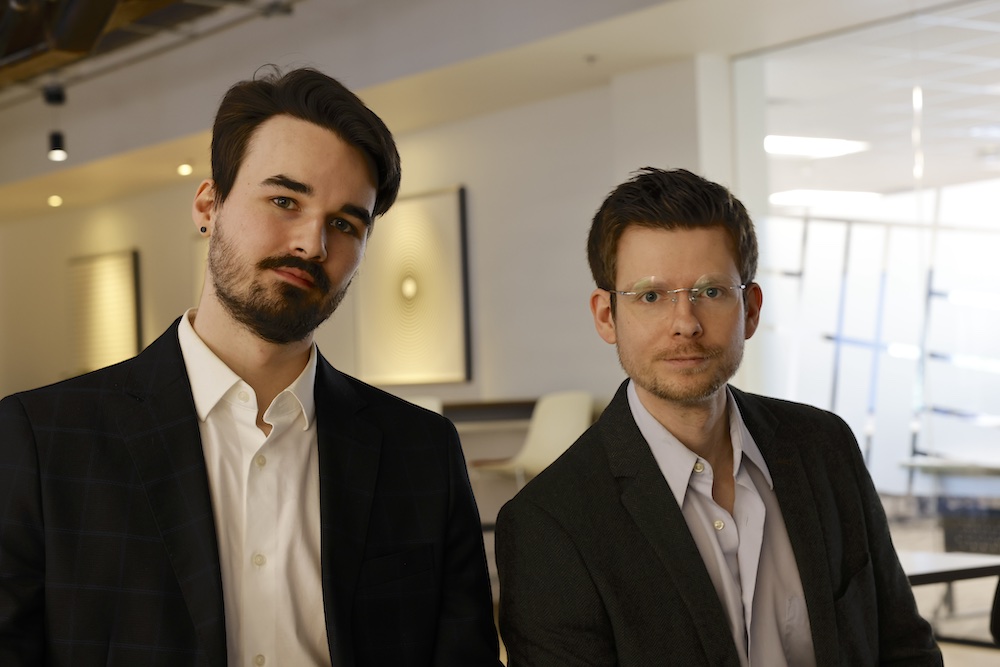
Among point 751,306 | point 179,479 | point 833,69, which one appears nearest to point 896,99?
point 833,69

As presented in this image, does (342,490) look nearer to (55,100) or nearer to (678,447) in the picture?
(678,447)

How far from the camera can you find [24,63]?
7.47 m

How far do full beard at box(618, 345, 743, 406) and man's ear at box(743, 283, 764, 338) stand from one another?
0.34 feet

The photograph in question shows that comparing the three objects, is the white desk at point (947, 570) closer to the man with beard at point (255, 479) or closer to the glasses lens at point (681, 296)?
the glasses lens at point (681, 296)

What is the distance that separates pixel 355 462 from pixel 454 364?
6.74 m

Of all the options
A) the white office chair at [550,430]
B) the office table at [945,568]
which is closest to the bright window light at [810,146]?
the white office chair at [550,430]

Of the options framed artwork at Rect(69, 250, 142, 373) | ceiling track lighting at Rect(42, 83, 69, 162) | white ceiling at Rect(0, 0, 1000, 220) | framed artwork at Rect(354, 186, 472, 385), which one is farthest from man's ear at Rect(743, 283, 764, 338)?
framed artwork at Rect(69, 250, 142, 373)

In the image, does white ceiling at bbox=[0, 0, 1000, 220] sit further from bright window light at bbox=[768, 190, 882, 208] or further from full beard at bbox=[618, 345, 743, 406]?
full beard at bbox=[618, 345, 743, 406]

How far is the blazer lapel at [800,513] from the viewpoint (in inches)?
79.3

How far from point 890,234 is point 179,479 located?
5.49 m

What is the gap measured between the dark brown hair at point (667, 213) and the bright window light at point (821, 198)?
4.70 meters

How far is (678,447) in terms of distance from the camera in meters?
2.14

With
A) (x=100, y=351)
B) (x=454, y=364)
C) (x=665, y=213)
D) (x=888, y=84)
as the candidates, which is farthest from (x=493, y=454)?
(x=665, y=213)

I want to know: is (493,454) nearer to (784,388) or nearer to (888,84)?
(784,388)
